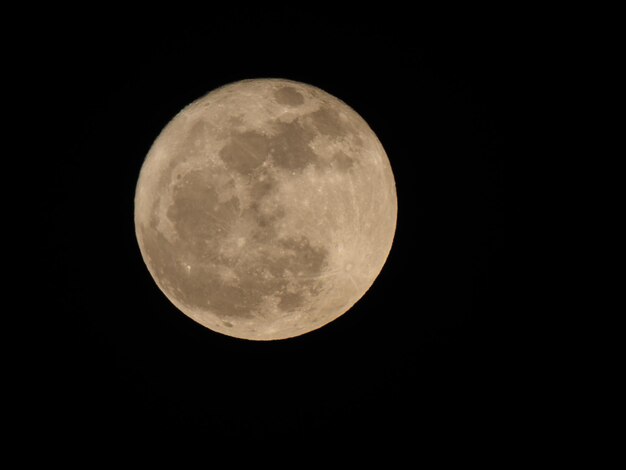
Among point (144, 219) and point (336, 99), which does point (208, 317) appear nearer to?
point (144, 219)

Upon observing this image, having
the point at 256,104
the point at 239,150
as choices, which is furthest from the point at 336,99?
the point at 239,150

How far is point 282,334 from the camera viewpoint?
13.9ft

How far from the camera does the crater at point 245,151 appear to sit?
3.47 m

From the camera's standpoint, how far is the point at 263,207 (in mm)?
3455

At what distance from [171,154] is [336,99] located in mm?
1418

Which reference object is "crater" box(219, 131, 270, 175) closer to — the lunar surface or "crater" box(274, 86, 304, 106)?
the lunar surface

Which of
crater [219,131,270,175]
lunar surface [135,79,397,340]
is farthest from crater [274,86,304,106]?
crater [219,131,270,175]

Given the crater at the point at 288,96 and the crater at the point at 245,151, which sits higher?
the crater at the point at 288,96

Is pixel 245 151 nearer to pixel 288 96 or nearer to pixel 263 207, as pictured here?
pixel 263 207

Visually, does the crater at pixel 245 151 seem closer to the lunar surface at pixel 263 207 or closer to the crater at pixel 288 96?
the lunar surface at pixel 263 207

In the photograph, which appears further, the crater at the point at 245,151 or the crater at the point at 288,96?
the crater at the point at 288,96

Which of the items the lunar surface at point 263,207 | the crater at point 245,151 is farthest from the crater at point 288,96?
the crater at point 245,151

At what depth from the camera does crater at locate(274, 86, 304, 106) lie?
3.77 m

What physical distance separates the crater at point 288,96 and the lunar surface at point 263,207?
1 cm
